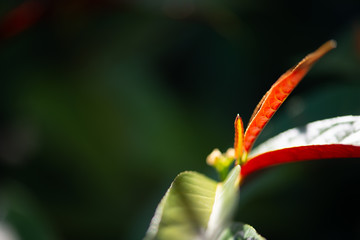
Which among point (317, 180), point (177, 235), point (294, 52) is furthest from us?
point (294, 52)

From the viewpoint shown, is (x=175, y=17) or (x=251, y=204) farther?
(x=175, y=17)

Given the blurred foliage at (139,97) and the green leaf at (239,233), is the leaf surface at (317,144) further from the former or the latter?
the blurred foliage at (139,97)

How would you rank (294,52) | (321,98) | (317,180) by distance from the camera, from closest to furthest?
1. (321,98)
2. (317,180)
3. (294,52)

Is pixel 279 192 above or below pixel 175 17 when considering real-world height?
below

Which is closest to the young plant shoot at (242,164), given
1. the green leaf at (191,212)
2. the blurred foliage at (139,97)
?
the green leaf at (191,212)

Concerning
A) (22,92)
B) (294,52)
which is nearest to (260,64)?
(294,52)

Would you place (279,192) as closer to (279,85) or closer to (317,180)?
(317,180)
